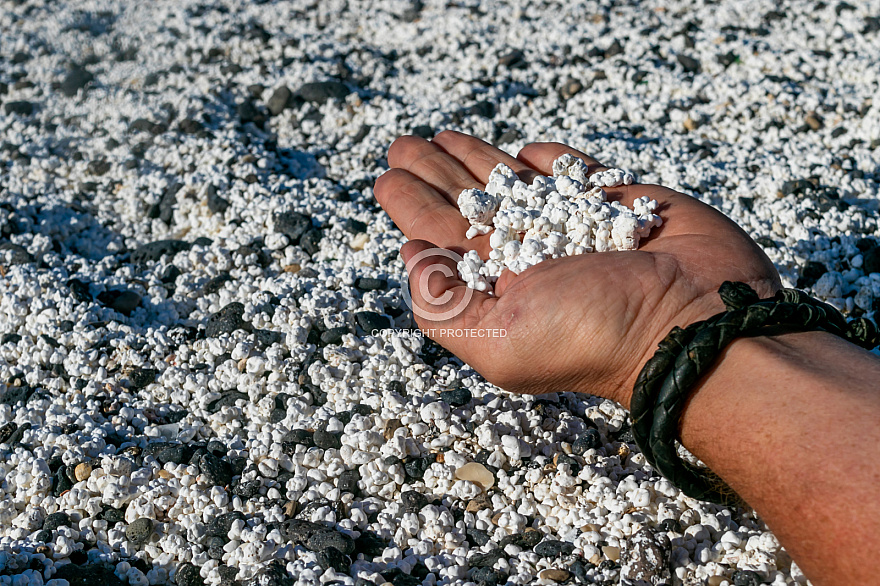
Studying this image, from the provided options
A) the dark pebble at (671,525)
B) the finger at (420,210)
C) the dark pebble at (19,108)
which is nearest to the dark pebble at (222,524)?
the finger at (420,210)

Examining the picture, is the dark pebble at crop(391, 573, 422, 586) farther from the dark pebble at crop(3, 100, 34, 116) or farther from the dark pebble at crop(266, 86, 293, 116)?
the dark pebble at crop(3, 100, 34, 116)

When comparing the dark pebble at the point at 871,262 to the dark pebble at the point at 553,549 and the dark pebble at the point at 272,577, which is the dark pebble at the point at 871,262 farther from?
the dark pebble at the point at 272,577

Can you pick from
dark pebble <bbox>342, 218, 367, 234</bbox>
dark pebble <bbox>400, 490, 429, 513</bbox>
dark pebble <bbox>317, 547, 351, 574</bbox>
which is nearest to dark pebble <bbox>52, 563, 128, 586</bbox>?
dark pebble <bbox>317, 547, 351, 574</bbox>

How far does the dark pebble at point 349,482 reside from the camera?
7.23 feet

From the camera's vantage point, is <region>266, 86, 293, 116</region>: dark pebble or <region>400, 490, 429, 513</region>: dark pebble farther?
<region>266, 86, 293, 116</region>: dark pebble

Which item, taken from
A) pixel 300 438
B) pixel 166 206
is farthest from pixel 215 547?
pixel 166 206

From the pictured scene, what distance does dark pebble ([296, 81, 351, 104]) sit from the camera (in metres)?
4.51

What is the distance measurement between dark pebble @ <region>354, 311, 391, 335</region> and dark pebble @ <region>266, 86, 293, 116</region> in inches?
83.1

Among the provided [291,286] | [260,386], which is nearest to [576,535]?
[260,386]

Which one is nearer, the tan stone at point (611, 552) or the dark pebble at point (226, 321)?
the tan stone at point (611, 552)

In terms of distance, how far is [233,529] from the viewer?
2.07 m

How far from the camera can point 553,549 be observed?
6.57ft

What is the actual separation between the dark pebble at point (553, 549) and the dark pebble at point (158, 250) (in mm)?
2220

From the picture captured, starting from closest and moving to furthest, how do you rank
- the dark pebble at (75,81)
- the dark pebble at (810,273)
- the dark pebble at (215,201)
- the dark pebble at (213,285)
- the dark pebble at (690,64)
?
the dark pebble at (810,273) < the dark pebble at (213,285) < the dark pebble at (215,201) < the dark pebble at (690,64) < the dark pebble at (75,81)
